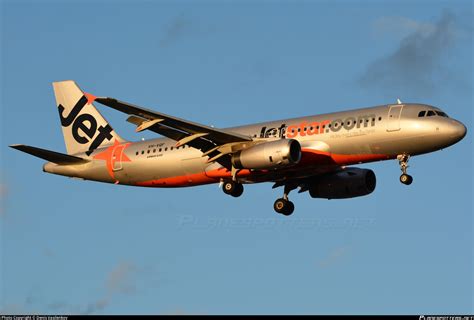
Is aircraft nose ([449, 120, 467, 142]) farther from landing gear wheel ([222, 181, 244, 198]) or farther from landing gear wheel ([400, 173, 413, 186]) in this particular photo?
landing gear wheel ([222, 181, 244, 198])

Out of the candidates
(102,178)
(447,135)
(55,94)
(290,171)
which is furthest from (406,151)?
(55,94)

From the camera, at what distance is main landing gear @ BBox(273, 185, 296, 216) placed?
217 feet

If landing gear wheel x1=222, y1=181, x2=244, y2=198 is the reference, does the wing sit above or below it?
above

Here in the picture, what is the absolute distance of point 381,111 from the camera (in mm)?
59156

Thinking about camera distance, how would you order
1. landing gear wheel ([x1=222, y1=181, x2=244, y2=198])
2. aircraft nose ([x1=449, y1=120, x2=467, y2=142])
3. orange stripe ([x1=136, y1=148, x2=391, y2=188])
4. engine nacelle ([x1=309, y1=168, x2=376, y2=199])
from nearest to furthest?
aircraft nose ([x1=449, y1=120, x2=467, y2=142])
orange stripe ([x1=136, y1=148, x2=391, y2=188])
landing gear wheel ([x1=222, y1=181, x2=244, y2=198])
engine nacelle ([x1=309, y1=168, x2=376, y2=199])

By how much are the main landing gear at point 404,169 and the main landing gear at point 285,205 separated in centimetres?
953

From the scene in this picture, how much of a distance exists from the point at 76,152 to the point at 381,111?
71.1ft

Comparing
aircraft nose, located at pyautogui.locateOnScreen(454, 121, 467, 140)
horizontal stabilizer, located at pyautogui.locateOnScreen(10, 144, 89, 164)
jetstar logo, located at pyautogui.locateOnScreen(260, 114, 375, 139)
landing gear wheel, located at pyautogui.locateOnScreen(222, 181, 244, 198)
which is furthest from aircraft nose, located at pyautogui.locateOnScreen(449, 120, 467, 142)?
horizontal stabilizer, located at pyautogui.locateOnScreen(10, 144, 89, 164)

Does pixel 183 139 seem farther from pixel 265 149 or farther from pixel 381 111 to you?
pixel 381 111

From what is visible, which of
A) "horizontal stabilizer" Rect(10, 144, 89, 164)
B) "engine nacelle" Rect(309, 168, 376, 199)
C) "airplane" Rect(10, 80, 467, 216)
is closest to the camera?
"airplane" Rect(10, 80, 467, 216)

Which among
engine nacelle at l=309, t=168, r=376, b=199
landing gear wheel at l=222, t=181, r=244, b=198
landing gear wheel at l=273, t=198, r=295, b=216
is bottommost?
landing gear wheel at l=222, t=181, r=244, b=198

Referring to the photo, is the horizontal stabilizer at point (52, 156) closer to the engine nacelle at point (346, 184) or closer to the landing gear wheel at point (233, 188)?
the landing gear wheel at point (233, 188)

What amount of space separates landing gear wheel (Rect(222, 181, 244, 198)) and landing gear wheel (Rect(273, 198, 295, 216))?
338 cm

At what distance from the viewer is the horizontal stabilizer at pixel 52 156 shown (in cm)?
6431
